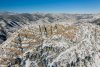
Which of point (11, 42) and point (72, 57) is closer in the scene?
point (72, 57)

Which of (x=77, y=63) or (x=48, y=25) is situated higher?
(x=48, y=25)

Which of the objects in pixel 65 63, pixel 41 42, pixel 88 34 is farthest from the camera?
pixel 88 34

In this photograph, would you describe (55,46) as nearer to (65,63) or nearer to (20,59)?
(65,63)

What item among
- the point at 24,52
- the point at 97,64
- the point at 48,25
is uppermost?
the point at 48,25

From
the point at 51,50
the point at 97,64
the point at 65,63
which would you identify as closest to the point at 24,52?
the point at 51,50

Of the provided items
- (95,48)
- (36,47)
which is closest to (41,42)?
(36,47)

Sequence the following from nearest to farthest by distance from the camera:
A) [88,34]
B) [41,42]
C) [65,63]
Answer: [65,63], [41,42], [88,34]

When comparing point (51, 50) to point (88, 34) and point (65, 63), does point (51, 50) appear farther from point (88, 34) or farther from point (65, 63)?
point (88, 34)
